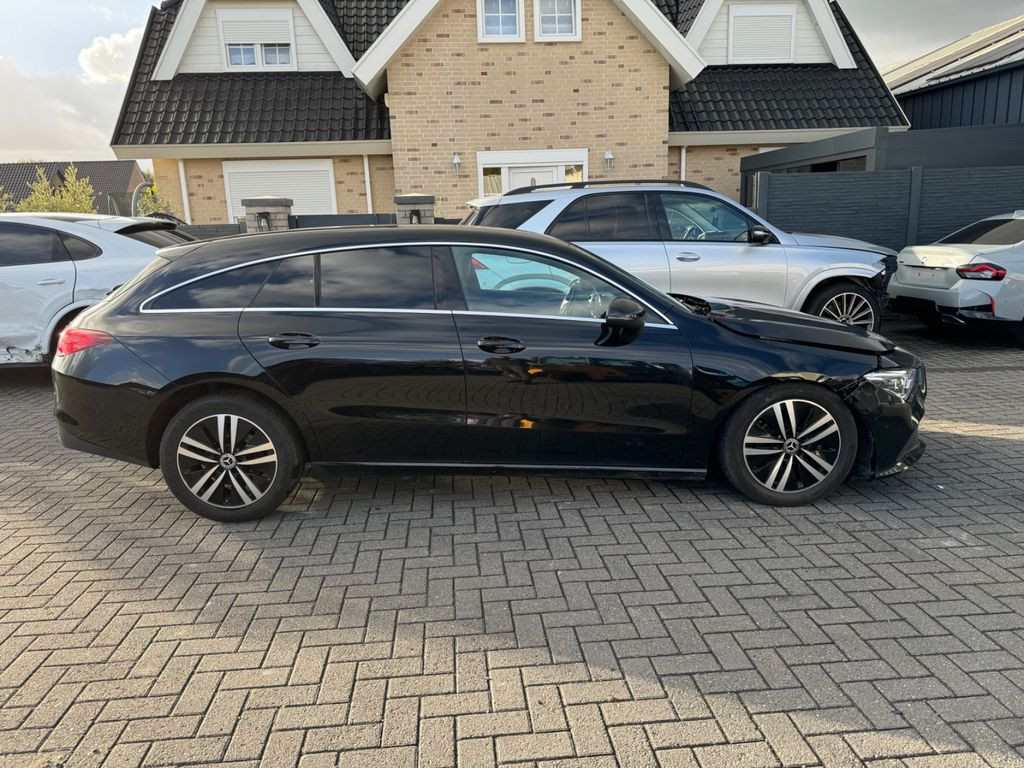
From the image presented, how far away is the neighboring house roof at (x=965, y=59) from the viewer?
47.9 feet

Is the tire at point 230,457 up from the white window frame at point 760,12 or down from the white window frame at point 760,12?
down

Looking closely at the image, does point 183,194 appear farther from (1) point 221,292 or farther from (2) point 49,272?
(1) point 221,292

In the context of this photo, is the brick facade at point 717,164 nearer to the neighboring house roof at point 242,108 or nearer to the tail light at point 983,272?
the neighboring house roof at point 242,108

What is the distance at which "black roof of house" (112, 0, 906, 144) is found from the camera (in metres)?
13.9

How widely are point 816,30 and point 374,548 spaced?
16.6 m

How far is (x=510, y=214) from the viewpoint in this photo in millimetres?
7164

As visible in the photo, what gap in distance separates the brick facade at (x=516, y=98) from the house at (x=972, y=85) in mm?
6685

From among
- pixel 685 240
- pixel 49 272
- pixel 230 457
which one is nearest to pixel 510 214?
pixel 685 240

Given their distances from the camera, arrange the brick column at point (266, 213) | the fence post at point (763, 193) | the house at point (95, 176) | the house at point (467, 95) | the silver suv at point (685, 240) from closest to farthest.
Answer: the silver suv at point (685, 240) → the fence post at point (763, 193) → the brick column at point (266, 213) → the house at point (467, 95) → the house at point (95, 176)

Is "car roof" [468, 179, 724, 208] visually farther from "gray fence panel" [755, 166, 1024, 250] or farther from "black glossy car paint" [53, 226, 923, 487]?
"gray fence panel" [755, 166, 1024, 250]

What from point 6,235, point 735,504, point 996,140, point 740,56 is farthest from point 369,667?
point 740,56

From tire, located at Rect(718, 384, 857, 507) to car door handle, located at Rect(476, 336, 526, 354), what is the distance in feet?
4.21

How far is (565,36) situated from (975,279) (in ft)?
27.5

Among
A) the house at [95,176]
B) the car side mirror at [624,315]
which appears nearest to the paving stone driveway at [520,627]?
the car side mirror at [624,315]
